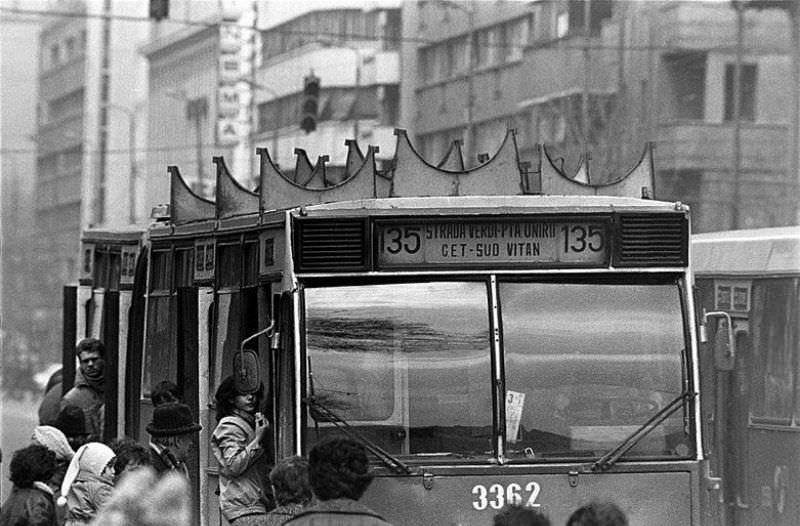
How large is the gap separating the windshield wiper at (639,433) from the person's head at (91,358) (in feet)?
19.5

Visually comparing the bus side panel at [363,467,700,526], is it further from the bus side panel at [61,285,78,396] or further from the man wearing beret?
the bus side panel at [61,285,78,396]

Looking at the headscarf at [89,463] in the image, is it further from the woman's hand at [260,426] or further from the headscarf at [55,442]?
the headscarf at [55,442]

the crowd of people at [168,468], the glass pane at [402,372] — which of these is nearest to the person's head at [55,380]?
the crowd of people at [168,468]

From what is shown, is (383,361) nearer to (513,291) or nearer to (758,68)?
(513,291)

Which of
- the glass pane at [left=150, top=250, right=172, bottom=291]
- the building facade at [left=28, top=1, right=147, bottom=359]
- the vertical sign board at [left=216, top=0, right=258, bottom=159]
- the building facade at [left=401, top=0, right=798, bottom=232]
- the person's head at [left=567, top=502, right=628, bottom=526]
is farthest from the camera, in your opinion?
the building facade at [left=28, top=1, right=147, bottom=359]

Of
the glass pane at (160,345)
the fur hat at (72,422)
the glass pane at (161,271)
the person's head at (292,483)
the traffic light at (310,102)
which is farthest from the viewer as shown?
the traffic light at (310,102)

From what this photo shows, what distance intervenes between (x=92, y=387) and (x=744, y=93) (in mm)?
45367

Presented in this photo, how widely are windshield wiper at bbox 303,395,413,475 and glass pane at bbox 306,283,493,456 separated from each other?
3 cm

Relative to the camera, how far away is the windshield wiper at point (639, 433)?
35.4 feet

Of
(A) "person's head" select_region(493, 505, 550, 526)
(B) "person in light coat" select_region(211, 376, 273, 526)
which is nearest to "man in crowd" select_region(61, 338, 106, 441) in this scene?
(B) "person in light coat" select_region(211, 376, 273, 526)

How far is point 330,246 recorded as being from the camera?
11016mm

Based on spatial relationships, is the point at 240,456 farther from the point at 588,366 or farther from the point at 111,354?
the point at 111,354

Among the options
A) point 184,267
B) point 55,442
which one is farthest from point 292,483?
point 184,267

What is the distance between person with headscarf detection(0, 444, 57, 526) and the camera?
1001 cm
